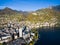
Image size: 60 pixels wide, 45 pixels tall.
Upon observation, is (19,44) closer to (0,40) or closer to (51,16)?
(0,40)

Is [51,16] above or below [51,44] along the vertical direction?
above

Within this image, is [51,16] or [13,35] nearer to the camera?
[13,35]

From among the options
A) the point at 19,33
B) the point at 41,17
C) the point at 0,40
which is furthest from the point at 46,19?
the point at 0,40

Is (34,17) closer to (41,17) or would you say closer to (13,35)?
(41,17)

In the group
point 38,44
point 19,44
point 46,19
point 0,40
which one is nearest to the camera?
point 19,44

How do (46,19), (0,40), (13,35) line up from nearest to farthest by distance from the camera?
(0,40)
(13,35)
(46,19)

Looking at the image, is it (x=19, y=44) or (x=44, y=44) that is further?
(x=44, y=44)

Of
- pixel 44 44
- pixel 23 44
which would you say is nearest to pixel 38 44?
pixel 44 44

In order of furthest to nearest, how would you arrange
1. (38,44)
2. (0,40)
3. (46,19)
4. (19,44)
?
1. (46,19)
2. (0,40)
3. (38,44)
4. (19,44)

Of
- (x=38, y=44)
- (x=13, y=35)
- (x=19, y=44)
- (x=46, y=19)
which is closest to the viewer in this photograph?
(x=19, y=44)
